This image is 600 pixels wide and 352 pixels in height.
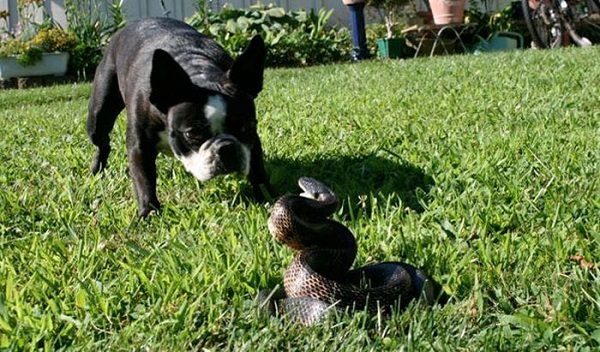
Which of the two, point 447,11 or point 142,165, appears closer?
point 142,165

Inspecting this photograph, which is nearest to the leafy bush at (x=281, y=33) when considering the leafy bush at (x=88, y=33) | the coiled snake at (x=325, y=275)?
the leafy bush at (x=88, y=33)

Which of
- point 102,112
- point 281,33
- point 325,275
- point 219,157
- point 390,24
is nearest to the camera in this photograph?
point 325,275

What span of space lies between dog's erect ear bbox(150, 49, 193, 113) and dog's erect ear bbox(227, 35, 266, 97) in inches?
10.2

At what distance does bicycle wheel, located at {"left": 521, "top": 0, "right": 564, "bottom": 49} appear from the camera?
1221cm

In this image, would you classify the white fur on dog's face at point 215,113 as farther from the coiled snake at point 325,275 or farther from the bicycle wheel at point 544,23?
the bicycle wheel at point 544,23

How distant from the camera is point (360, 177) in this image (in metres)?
3.74

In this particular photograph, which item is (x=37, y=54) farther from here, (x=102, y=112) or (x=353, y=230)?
(x=353, y=230)

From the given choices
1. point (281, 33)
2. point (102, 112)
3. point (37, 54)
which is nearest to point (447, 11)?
point (281, 33)

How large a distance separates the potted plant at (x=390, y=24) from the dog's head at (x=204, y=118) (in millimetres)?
9426

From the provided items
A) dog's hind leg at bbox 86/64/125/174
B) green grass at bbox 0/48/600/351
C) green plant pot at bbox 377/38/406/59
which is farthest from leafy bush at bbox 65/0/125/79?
dog's hind leg at bbox 86/64/125/174

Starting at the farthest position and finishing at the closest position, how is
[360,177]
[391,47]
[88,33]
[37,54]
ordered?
[391,47]
[88,33]
[37,54]
[360,177]

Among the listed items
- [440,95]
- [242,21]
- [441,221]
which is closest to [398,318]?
[441,221]

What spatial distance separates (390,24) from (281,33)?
1.95 m

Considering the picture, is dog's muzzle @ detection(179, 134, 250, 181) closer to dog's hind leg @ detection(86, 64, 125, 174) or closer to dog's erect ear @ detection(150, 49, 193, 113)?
dog's erect ear @ detection(150, 49, 193, 113)
